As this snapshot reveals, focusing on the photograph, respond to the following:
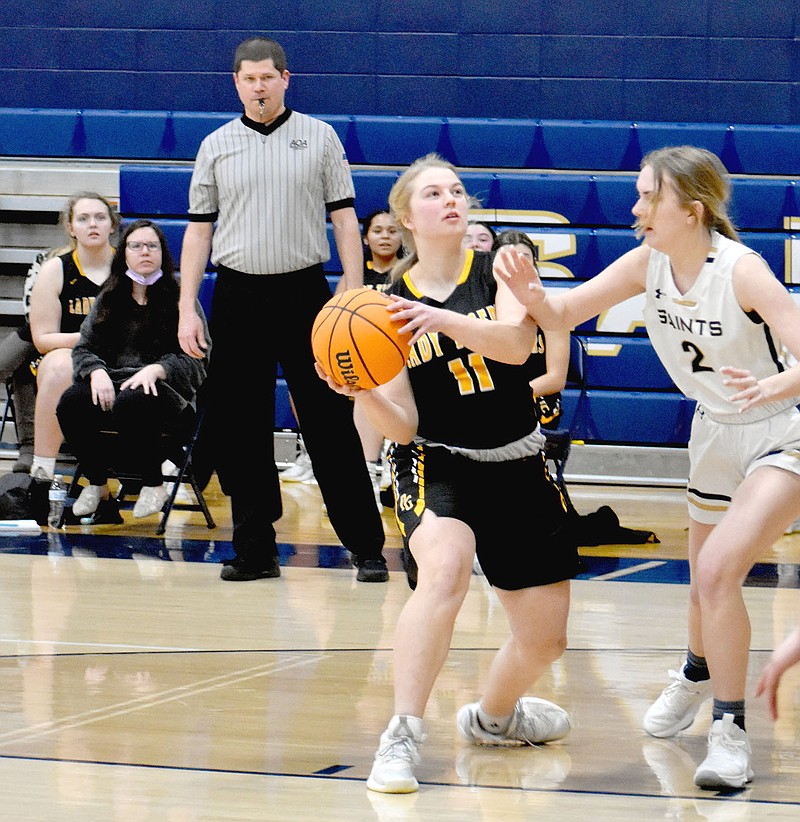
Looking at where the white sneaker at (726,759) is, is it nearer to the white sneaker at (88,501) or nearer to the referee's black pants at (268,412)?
the referee's black pants at (268,412)

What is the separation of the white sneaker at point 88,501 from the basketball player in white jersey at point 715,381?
3.64 m

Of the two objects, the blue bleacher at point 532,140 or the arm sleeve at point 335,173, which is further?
the blue bleacher at point 532,140

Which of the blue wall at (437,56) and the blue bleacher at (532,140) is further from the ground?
the blue wall at (437,56)

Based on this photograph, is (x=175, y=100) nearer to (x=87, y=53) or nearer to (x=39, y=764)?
(x=87, y=53)

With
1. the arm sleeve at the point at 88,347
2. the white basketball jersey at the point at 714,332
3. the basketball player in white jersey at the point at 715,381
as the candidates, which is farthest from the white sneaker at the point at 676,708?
the arm sleeve at the point at 88,347

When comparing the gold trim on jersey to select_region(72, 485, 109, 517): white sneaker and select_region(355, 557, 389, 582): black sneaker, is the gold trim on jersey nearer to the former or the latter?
select_region(355, 557, 389, 582): black sneaker

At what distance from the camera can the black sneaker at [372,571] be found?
499cm

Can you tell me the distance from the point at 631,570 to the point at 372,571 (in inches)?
41.6

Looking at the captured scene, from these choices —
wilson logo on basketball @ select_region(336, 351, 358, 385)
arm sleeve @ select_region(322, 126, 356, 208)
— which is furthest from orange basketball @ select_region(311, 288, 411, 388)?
arm sleeve @ select_region(322, 126, 356, 208)

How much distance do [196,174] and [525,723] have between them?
2731mm

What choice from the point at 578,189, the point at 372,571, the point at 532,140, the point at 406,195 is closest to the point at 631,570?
the point at 372,571

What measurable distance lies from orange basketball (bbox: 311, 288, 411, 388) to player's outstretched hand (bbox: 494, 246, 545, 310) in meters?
0.25

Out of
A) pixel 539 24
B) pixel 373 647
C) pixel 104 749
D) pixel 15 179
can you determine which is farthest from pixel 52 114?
pixel 104 749

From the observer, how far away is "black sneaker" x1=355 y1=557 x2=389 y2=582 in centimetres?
499
